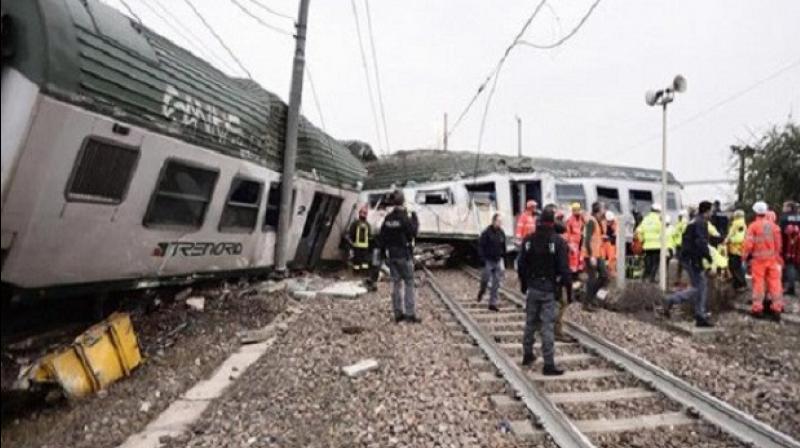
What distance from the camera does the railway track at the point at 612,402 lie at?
433cm

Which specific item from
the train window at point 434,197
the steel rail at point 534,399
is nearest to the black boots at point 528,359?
the steel rail at point 534,399

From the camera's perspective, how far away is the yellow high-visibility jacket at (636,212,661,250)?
36.7 feet

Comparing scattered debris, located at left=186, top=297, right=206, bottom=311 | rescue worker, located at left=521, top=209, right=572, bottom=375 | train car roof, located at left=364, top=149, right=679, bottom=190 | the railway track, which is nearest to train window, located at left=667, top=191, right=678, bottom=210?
train car roof, located at left=364, top=149, right=679, bottom=190

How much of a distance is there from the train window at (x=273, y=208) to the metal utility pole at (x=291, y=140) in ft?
0.41

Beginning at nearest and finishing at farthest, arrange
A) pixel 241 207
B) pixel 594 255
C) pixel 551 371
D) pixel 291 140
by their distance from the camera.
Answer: pixel 551 371
pixel 241 207
pixel 594 255
pixel 291 140

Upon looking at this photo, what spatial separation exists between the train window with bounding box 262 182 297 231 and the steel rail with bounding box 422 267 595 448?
3.99m

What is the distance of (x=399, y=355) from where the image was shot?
637 centimetres

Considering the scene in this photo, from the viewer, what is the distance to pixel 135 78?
601 centimetres

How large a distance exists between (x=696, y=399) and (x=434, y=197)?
42.9 ft

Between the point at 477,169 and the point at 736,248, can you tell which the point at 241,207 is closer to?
the point at 736,248

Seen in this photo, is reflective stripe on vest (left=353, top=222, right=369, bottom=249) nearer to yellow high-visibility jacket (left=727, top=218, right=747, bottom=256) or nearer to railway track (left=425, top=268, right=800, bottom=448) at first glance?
railway track (left=425, top=268, right=800, bottom=448)

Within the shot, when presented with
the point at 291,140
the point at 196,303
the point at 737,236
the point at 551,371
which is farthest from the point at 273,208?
the point at 737,236

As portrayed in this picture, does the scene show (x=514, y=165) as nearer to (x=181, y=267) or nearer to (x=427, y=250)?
(x=427, y=250)

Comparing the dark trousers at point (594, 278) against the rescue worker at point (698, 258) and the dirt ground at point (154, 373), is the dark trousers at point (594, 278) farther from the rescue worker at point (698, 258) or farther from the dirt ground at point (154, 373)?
the dirt ground at point (154, 373)
